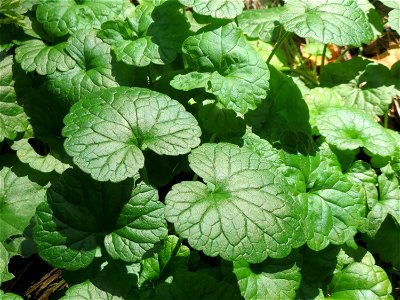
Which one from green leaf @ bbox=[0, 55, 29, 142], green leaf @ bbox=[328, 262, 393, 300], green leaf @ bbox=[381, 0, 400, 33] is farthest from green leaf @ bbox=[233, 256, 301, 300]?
green leaf @ bbox=[381, 0, 400, 33]

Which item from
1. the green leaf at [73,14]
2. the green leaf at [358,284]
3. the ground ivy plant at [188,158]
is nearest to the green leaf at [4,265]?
the ground ivy plant at [188,158]

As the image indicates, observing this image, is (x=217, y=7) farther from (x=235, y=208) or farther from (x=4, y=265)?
(x=4, y=265)

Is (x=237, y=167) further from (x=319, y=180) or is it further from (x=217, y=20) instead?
(x=217, y=20)

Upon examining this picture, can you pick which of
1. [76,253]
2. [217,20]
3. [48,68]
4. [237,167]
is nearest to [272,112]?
[217,20]

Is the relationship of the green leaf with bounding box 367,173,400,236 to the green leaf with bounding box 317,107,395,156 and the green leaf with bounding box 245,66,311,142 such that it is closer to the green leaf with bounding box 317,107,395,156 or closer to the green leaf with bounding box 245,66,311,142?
the green leaf with bounding box 317,107,395,156

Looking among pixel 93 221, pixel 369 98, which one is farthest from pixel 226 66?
pixel 369 98

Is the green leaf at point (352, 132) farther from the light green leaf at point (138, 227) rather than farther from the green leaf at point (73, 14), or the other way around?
the green leaf at point (73, 14)
